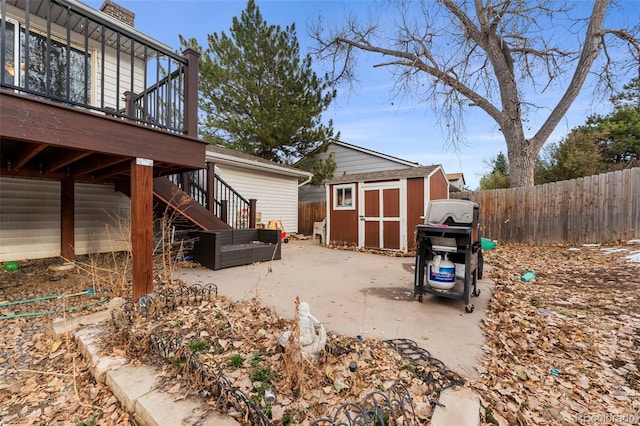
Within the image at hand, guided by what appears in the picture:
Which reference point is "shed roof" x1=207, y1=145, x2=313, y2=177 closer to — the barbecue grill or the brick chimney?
the brick chimney

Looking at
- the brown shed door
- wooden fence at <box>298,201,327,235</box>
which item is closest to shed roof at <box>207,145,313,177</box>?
wooden fence at <box>298,201,327,235</box>

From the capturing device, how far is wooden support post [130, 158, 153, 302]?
10.4 ft

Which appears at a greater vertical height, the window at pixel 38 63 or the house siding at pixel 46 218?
the window at pixel 38 63

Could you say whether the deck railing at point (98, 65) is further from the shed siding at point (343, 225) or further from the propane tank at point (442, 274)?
the shed siding at point (343, 225)

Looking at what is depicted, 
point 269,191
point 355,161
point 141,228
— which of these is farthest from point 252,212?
point 355,161

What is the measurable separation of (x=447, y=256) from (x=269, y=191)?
8371 millimetres

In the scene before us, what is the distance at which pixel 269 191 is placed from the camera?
11.0 m

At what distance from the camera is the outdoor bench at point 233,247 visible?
5179mm

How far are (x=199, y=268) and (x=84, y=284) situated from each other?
1701mm

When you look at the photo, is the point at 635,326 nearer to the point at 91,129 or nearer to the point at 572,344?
the point at 572,344

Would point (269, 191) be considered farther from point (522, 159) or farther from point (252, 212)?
point (522, 159)

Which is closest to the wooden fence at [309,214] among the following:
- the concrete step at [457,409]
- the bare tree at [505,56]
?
the bare tree at [505,56]

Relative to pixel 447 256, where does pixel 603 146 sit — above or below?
above

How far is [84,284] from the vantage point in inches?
159
